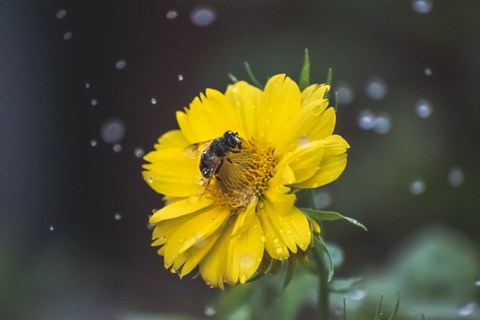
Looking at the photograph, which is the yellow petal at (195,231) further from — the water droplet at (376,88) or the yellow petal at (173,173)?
the water droplet at (376,88)

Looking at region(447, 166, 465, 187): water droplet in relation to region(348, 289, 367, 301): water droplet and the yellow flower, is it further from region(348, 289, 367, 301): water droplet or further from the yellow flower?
the yellow flower

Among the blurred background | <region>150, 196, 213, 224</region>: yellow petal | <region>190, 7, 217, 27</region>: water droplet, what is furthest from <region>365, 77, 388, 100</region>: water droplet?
<region>150, 196, 213, 224</region>: yellow petal

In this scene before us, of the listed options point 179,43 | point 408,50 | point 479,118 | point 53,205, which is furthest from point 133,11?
point 479,118

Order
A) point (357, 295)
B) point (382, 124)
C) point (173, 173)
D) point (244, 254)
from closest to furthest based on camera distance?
1. point (244, 254)
2. point (173, 173)
3. point (357, 295)
4. point (382, 124)

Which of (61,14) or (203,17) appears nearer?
(61,14)

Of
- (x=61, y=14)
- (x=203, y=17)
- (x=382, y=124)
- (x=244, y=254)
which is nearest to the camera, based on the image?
(x=244, y=254)

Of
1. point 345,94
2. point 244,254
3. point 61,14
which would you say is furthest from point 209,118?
point 61,14

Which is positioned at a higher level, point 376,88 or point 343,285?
point 376,88

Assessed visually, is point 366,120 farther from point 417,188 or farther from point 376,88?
point 376,88

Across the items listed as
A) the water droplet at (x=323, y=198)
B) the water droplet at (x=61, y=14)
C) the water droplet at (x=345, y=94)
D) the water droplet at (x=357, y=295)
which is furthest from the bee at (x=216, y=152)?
the water droplet at (x=61, y=14)
